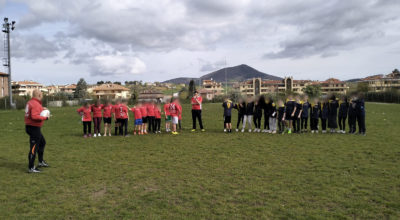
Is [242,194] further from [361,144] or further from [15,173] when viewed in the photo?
[361,144]

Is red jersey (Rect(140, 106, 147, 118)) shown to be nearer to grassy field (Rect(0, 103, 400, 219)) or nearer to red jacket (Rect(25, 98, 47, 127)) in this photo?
grassy field (Rect(0, 103, 400, 219))

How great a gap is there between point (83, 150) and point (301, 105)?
10.2 metres

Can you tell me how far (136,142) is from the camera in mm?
12188

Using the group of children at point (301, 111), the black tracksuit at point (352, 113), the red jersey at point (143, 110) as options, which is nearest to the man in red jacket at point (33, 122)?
the red jersey at point (143, 110)

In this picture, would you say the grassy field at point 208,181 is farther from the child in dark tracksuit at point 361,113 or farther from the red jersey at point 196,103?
the red jersey at point 196,103

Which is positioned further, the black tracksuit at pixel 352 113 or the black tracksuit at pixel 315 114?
the black tracksuit at pixel 315 114

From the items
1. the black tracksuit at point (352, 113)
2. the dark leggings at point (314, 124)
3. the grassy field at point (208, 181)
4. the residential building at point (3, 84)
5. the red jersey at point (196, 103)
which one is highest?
the residential building at point (3, 84)

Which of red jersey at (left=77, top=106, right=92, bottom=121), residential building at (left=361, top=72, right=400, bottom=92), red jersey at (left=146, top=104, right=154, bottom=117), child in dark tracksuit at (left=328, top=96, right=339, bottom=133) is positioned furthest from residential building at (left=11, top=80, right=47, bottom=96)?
residential building at (left=361, top=72, right=400, bottom=92)

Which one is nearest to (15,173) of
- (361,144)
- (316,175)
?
(316,175)

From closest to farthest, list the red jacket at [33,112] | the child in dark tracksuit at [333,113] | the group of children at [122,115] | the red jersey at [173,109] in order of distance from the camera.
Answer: the red jacket at [33,112]
the group of children at [122,115]
the child in dark tracksuit at [333,113]
the red jersey at [173,109]

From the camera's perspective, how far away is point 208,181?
659cm

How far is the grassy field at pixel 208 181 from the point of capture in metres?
5.01

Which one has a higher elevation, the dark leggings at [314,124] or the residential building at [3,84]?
the residential building at [3,84]

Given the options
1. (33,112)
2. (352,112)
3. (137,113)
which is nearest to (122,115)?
(137,113)
